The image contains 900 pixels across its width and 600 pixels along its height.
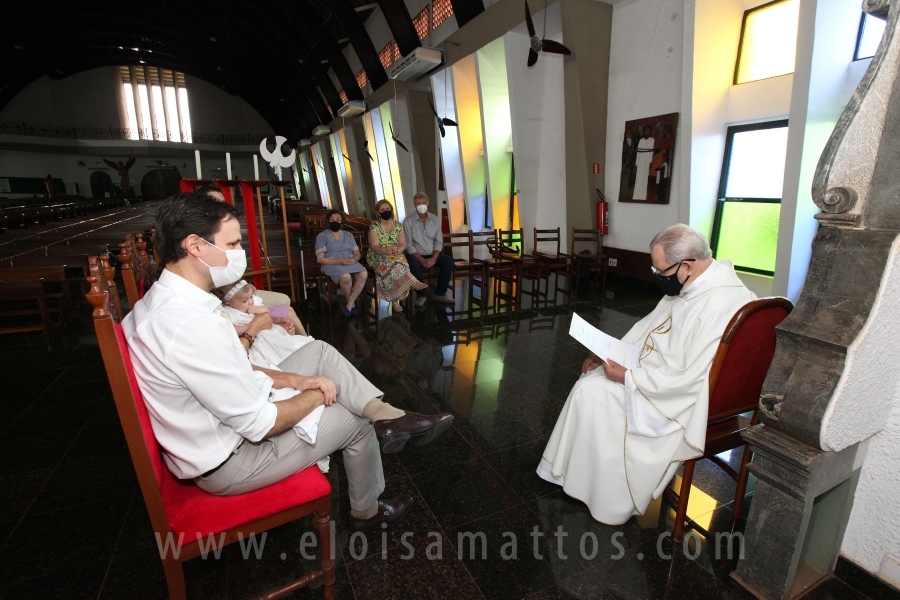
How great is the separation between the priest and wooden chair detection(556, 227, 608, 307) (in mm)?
4276

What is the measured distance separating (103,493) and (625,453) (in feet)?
8.14

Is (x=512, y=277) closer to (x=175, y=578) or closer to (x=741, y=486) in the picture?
(x=741, y=486)

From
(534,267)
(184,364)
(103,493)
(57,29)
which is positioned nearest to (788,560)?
(184,364)

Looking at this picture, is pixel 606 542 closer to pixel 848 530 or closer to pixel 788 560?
pixel 788 560

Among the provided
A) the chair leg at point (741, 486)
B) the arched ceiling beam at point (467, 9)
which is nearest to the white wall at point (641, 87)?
the arched ceiling beam at point (467, 9)

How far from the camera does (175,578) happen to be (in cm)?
137

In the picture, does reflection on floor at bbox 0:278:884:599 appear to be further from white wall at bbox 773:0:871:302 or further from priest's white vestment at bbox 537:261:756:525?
white wall at bbox 773:0:871:302

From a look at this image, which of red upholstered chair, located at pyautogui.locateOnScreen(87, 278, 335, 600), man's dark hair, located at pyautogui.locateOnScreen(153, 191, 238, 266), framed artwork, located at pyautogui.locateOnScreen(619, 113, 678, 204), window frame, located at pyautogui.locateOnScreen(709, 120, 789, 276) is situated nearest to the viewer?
red upholstered chair, located at pyautogui.locateOnScreen(87, 278, 335, 600)

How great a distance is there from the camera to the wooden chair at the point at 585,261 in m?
6.65

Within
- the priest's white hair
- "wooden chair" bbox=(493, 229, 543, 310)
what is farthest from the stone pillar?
"wooden chair" bbox=(493, 229, 543, 310)

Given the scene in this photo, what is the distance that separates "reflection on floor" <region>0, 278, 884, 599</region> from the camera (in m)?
1.70

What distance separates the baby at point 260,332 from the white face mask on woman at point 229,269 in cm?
50

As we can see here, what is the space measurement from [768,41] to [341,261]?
18.9 feet

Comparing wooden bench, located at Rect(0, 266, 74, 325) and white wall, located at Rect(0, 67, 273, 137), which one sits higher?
white wall, located at Rect(0, 67, 273, 137)
